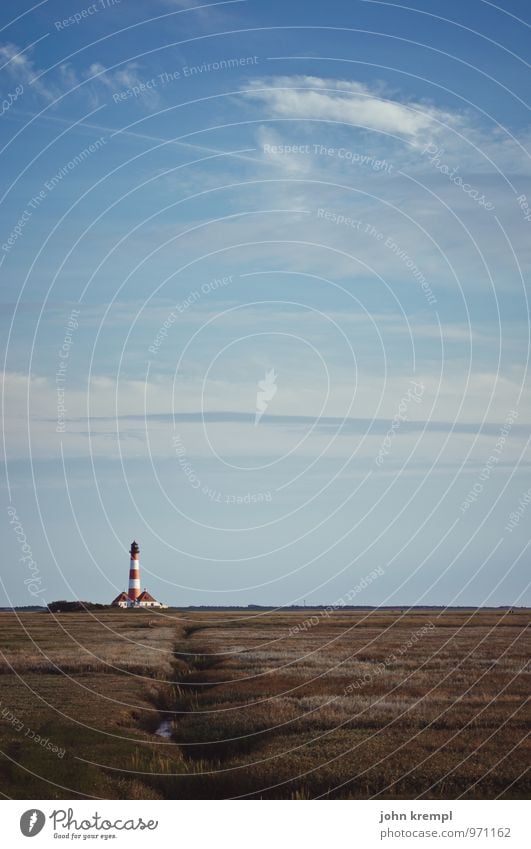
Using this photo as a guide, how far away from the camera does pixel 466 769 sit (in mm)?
27359

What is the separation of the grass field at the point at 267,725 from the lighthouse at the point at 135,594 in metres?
78.7

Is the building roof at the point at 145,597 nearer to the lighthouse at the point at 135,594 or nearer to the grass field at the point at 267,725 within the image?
the lighthouse at the point at 135,594

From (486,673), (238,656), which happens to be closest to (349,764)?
(486,673)

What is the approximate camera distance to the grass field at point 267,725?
27.3 m

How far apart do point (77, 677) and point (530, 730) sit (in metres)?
26.0

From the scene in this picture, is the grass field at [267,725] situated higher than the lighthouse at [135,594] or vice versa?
the lighthouse at [135,594]
